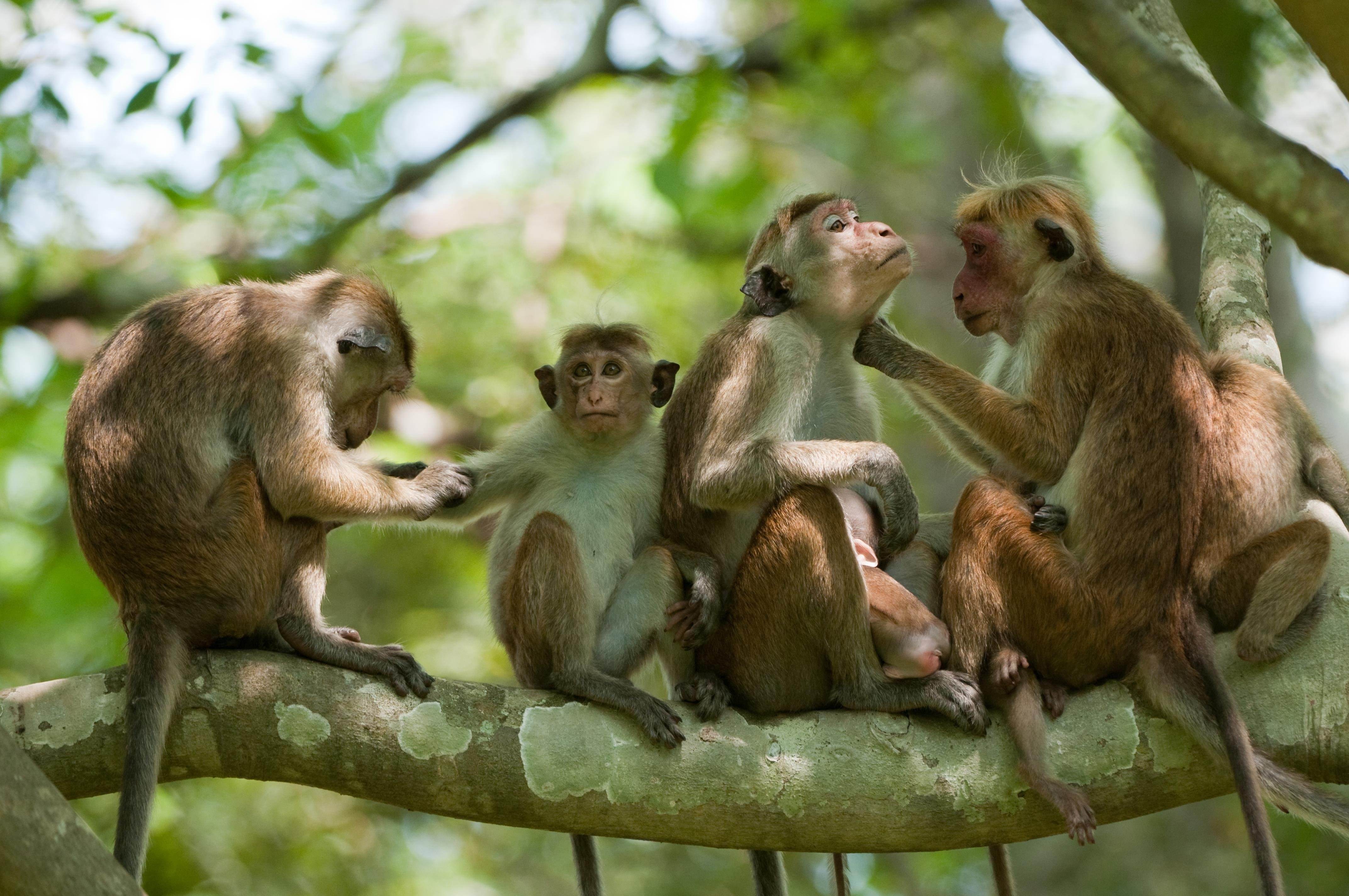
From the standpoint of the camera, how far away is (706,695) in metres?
5.46

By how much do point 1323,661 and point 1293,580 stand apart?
359 millimetres

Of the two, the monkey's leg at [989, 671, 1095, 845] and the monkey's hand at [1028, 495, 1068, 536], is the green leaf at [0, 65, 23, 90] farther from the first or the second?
the monkey's leg at [989, 671, 1095, 845]

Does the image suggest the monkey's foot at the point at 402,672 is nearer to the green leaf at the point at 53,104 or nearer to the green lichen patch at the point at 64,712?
the green lichen patch at the point at 64,712

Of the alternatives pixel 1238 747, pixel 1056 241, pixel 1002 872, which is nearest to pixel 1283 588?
pixel 1238 747

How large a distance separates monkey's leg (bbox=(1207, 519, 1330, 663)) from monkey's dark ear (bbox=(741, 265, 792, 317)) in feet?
8.52

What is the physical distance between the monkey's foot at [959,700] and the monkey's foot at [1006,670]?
0.28 feet

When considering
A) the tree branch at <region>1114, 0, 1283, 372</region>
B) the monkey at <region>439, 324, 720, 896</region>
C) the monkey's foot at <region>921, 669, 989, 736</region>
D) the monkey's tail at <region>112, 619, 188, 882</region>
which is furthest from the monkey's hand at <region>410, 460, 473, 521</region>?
the tree branch at <region>1114, 0, 1283, 372</region>

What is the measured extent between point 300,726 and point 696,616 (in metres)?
1.87

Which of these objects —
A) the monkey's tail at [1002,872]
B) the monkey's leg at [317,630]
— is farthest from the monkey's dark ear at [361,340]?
the monkey's tail at [1002,872]

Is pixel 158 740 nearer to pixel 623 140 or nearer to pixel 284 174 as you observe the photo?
pixel 284 174

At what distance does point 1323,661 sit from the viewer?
500 cm


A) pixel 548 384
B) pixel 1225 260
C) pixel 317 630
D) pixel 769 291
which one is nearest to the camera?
pixel 317 630

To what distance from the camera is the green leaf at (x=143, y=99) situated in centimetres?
854

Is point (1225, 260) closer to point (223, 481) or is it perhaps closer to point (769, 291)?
point (769, 291)
